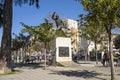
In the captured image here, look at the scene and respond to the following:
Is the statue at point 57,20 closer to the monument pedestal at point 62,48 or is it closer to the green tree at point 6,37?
the monument pedestal at point 62,48

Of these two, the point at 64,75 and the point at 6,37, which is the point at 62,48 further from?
the point at 64,75

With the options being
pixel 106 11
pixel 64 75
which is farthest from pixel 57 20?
pixel 106 11

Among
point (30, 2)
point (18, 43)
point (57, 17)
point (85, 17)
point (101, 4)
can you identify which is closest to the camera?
point (101, 4)

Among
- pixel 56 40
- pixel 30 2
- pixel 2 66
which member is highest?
pixel 30 2

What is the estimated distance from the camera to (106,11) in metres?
17.7

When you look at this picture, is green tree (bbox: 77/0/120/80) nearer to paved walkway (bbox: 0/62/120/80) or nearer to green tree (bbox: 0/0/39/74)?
paved walkway (bbox: 0/62/120/80)

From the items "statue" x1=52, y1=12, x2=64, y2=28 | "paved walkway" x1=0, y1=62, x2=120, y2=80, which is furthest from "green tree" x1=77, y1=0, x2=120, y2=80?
"statue" x1=52, y1=12, x2=64, y2=28

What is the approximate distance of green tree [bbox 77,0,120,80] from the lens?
17.3 meters

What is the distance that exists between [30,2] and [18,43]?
66.5ft

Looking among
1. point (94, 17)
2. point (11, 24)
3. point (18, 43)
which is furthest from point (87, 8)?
point (18, 43)

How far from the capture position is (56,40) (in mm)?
34750

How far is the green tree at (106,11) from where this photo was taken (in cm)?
1730

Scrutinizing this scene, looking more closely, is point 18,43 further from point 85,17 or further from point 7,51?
point 85,17

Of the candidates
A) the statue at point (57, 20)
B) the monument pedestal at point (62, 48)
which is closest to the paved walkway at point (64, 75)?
the monument pedestal at point (62, 48)
